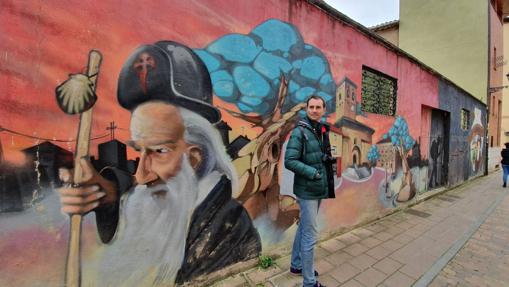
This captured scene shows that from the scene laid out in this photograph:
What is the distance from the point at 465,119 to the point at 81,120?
1232cm

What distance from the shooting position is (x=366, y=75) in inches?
189

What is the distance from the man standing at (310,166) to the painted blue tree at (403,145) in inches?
127

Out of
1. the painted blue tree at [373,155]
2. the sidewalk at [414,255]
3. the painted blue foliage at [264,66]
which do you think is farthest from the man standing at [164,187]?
the painted blue tree at [373,155]

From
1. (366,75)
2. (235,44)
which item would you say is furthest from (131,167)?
(366,75)

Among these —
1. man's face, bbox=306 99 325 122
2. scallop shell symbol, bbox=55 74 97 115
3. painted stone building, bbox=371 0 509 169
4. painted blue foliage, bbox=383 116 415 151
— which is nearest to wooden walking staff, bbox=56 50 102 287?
scallop shell symbol, bbox=55 74 97 115

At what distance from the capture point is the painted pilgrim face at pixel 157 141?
221 centimetres

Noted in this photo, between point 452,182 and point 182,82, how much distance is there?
33.1 ft

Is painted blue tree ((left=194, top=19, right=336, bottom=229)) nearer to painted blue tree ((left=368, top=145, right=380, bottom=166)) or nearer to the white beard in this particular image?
the white beard

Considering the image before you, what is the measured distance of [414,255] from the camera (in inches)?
145

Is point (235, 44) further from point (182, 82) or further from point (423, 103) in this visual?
point (423, 103)

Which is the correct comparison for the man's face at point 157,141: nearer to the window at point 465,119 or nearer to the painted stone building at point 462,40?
the window at point 465,119

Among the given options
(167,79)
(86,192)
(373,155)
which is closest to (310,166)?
(167,79)

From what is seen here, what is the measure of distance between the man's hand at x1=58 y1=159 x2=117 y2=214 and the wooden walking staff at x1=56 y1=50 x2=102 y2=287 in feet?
0.12

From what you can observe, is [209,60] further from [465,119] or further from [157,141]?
[465,119]
